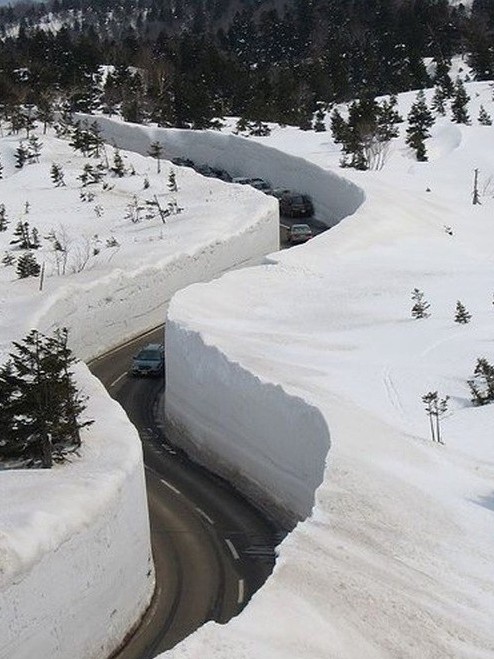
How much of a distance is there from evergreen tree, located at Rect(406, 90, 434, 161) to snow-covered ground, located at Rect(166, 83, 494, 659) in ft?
54.6

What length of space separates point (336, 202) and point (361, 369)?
1177 inches

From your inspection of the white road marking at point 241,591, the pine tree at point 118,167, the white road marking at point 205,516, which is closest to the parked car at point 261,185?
the pine tree at point 118,167

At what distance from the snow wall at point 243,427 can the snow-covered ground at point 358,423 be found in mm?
69

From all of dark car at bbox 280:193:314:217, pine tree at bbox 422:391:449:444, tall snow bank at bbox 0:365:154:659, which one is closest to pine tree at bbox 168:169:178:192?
dark car at bbox 280:193:314:217

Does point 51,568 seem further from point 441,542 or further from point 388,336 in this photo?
point 388,336

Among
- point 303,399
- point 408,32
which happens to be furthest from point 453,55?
point 303,399

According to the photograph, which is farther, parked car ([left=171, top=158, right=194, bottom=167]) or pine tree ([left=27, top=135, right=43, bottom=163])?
parked car ([left=171, top=158, right=194, bottom=167])

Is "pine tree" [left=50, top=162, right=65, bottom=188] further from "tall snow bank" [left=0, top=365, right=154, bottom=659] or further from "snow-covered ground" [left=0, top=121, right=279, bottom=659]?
"tall snow bank" [left=0, top=365, right=154, bottom=659]

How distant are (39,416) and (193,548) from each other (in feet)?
18.0

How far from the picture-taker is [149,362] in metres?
36.6


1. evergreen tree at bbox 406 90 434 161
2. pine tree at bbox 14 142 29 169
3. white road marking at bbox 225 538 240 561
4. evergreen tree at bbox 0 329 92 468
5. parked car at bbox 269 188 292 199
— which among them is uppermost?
evergreen tree at bbox 0 329 92 468

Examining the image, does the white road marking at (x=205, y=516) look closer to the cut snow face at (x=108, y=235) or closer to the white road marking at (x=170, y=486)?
the white road marking at (x=170, y=486)

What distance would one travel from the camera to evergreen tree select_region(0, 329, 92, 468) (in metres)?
21.0

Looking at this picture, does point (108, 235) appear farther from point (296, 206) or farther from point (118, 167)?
point (118, 167)
